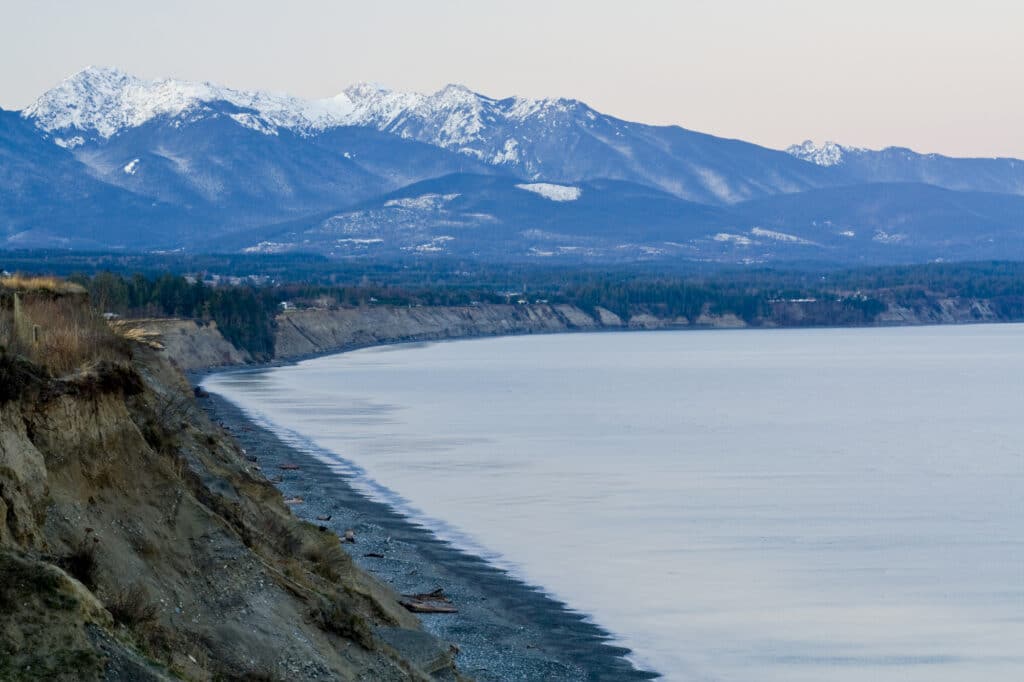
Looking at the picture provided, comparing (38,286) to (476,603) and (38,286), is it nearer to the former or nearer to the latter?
(38,286)

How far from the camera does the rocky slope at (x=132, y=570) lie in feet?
51.6

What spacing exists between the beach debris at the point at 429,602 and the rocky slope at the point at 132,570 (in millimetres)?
7383

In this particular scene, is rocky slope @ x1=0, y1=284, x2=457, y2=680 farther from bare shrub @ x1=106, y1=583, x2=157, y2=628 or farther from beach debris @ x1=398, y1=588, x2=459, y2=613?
beach debris @ x1=398, y1=588, x2=459, y2=613

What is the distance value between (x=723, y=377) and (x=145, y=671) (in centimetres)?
12733

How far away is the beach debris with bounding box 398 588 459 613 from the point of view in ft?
108

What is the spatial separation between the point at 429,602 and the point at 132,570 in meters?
14.5

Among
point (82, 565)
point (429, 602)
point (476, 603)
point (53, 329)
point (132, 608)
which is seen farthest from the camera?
point (476, 603)

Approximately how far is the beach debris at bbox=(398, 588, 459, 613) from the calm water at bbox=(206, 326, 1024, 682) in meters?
3.04

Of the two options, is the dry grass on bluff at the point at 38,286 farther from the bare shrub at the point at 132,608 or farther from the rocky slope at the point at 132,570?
the bare shrub at the point at 132,608

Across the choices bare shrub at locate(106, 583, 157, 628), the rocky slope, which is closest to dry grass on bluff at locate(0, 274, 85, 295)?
the rocky slope

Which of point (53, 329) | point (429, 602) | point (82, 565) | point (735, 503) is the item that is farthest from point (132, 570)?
point (735, 503)

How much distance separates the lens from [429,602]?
111ft

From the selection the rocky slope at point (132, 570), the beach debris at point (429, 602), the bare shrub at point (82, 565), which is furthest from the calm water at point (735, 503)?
the bare shrub at point (82, 565)

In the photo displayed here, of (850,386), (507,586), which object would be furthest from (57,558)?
(850,386)
